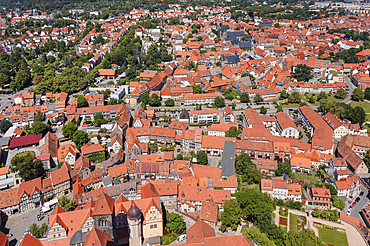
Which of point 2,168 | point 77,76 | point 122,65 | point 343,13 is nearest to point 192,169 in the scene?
point 2,168

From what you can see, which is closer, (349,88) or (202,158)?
(202,158)

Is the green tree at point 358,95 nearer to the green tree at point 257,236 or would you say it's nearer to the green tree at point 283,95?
the green tree at point 283,95

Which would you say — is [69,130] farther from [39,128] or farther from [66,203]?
[66,203]

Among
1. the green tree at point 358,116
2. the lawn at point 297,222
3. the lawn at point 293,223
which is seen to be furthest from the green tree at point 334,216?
the green tree at point 358,116

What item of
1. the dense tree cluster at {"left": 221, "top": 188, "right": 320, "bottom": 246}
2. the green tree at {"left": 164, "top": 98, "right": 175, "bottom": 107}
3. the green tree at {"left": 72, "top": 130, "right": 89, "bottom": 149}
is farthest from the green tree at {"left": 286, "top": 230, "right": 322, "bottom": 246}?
the green tree at {"left": 164, "top": 98, "right": 175, "bottom": 107}

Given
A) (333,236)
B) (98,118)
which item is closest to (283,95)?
(333,236)
